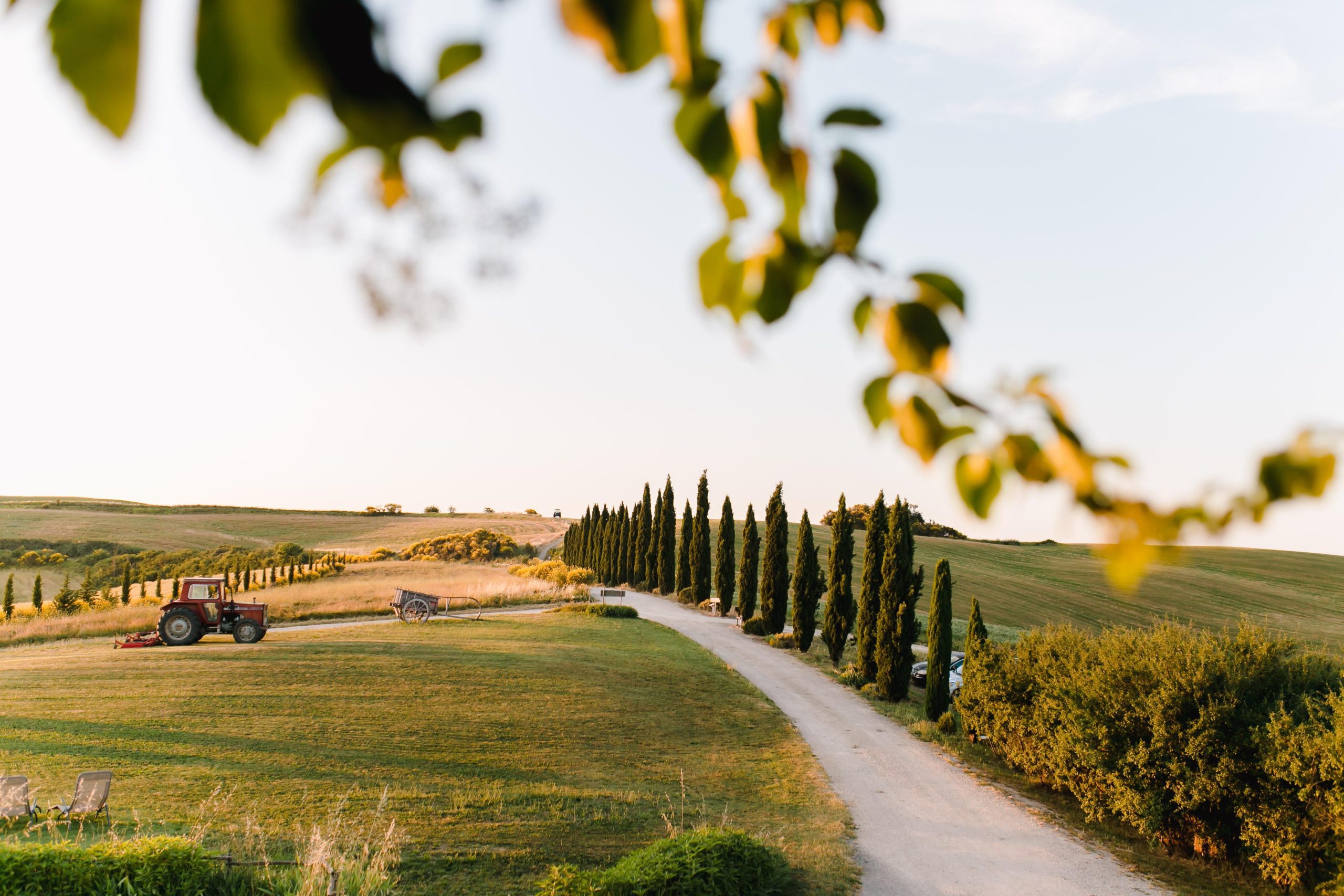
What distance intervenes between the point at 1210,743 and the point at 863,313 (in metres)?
11.0

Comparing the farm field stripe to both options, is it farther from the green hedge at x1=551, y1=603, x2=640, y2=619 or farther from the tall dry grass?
the tall dry grass

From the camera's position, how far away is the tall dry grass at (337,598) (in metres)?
23.5

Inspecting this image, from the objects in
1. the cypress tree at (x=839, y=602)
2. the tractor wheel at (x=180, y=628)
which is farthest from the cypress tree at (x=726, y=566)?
the tractor wheel at (x=180, y=628)

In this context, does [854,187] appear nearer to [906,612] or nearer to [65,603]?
[906,612]

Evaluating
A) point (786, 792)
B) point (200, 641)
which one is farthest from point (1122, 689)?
point (200, 641)

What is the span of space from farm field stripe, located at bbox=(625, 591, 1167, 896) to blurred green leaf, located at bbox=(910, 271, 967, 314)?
8.68 meters

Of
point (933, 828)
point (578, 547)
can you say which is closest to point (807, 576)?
point (933, 828)

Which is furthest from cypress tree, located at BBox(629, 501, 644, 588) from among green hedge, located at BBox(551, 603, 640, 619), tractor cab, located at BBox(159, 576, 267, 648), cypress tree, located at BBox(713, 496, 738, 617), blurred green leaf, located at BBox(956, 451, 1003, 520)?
blurred green leaf, located at BBox(956, 451, 1003, 520)

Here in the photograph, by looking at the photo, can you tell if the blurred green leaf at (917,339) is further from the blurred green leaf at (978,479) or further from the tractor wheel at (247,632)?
the tractor wheel at (247,632)

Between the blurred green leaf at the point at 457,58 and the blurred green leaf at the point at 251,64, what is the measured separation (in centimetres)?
15

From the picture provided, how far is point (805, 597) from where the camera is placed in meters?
26.7

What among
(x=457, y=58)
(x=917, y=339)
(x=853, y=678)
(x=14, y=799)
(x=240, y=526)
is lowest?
(x=240, y=526)

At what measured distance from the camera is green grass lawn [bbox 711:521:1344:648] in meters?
46.7

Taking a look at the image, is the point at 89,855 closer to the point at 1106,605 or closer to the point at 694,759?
the point at 694,759
